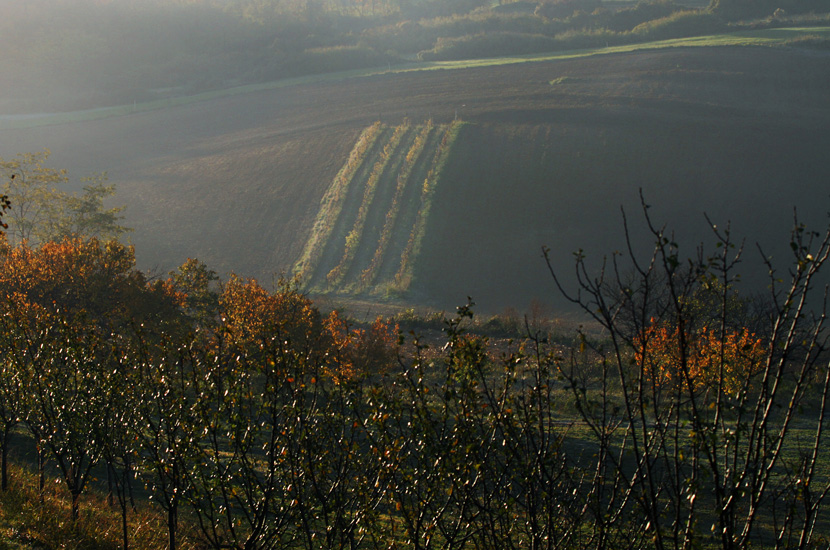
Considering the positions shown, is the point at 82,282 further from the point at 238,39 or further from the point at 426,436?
the point at 238,39

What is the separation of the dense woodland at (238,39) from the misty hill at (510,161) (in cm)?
2264

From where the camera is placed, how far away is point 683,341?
4.55 meters

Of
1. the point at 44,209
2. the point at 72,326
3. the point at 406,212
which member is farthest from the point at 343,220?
the point at 72,326

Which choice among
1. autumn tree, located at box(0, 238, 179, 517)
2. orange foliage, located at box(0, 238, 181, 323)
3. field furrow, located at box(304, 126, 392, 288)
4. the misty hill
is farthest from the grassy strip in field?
autumn tree, located at box(0, 238, 179, 517)

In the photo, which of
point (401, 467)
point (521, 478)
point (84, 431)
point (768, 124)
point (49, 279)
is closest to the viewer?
point (521, 478)

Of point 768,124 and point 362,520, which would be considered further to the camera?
point 768,124

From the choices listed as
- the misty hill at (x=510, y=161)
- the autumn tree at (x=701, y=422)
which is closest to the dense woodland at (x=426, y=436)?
the autumn tree at (x=701, y=422)

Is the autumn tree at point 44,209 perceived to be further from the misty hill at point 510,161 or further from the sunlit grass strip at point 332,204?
the sunlit grass strip at point 332,204

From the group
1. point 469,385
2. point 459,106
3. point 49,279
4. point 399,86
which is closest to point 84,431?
point 469,385

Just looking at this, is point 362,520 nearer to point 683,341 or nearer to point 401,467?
point 401,467

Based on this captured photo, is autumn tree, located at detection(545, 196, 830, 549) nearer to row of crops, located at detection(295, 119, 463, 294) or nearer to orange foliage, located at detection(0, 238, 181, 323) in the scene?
row of crops, located at detection(295, 119, 463, 294)

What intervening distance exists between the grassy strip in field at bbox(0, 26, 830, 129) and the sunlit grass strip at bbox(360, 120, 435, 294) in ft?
138

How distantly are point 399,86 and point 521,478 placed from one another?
90.6 m

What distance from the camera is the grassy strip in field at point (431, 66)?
3723 inches
